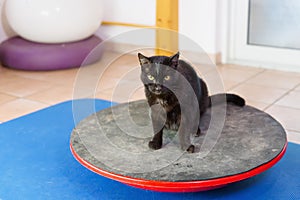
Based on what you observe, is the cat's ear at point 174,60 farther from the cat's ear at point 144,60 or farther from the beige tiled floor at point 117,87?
the beige tiled floor at point 117,87

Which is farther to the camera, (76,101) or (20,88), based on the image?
(20,88)

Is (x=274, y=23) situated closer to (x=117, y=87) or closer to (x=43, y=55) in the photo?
(x=117, y=87)

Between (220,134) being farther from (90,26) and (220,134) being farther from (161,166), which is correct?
(90,26)

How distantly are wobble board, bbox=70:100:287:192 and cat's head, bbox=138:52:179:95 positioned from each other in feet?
0.78

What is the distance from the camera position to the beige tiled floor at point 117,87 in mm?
2174

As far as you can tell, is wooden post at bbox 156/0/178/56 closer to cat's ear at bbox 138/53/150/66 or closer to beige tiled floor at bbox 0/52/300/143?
beige tiled floor at bbox 0/52/300/143

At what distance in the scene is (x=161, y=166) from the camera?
135 cm

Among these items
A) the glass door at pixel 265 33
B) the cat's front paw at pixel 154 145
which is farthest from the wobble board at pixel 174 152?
the glass door at pixel 265 33

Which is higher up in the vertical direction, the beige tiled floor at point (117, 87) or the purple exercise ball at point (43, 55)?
the purple exercise ball at point (43, 55)

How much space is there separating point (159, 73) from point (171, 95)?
3.8 inches

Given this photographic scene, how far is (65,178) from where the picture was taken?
1.51 metres

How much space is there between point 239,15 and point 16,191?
2.16 metres

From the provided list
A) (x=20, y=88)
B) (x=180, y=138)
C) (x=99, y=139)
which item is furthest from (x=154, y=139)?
(x=20, y=88)

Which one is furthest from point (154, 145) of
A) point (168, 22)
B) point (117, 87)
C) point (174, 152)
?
point (168, 22)
